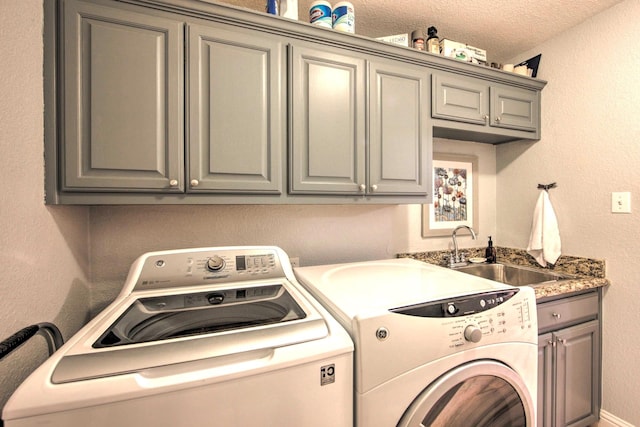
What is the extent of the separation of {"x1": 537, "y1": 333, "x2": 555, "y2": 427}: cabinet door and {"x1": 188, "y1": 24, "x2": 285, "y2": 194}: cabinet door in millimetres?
1621

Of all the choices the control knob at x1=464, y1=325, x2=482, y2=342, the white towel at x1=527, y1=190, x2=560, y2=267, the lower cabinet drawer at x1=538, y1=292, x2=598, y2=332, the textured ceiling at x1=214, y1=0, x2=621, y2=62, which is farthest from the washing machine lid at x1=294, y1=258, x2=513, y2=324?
the textured ceiling at x1=214, y1=0, x2=621, y2=62

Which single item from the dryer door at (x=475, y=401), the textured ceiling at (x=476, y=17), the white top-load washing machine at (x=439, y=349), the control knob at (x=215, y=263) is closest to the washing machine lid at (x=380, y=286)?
the white top-load washing machine at (x=439, y=349)

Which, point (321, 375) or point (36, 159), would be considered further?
point (36, 159)

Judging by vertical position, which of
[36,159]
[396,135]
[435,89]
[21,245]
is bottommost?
[21,245]

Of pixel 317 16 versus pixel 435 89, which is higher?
pixel 317 16

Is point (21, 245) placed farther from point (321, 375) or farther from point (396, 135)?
point (396, 135)

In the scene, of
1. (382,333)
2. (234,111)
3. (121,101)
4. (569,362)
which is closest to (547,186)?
(569,362)

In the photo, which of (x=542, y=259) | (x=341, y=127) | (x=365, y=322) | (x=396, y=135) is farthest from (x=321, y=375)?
(x=542, y=259)

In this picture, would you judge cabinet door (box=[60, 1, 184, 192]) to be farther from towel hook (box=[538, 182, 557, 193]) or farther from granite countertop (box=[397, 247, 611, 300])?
towel hook (box=[538, 182, 557, 193])

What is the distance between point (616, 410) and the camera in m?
1.56

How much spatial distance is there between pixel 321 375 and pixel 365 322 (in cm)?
19

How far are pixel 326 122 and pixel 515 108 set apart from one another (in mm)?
1416

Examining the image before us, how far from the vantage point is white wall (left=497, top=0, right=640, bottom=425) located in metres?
1.49

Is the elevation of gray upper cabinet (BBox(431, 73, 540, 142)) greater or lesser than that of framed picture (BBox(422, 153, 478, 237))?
greater
